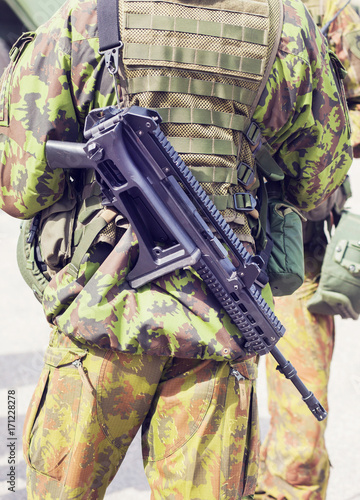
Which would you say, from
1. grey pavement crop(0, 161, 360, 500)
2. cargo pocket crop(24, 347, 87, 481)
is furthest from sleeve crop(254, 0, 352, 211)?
grey pavement crop(0, 161, 360, 500)

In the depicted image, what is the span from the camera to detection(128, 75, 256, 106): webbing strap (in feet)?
5.42

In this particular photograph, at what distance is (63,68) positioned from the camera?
1.69m

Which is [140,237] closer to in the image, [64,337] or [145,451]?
[64,337]

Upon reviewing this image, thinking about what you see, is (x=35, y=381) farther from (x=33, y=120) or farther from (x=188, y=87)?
(x=188, y=87)

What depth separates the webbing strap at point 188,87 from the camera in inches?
65.1

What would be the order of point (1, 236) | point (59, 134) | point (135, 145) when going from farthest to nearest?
point (1, 236) < point (59, 134) < point (135, 145)

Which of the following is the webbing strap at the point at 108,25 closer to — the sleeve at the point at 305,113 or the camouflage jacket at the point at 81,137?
the camouflage jacket at the point at 81,137

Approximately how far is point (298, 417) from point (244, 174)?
160 centimetres

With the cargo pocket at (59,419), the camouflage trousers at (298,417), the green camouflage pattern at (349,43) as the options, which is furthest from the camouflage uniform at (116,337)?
the green camouflage pattern at (349,43)

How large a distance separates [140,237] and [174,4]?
63 cm

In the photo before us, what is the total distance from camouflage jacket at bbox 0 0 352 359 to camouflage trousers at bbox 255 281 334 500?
54.8 inches

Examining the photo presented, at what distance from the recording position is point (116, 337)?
164 centimetres

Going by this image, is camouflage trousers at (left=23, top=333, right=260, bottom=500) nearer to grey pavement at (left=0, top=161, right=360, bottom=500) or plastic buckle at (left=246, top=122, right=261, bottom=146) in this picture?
plastic buckle at (left=246, top=122, right=261, bottom=146)

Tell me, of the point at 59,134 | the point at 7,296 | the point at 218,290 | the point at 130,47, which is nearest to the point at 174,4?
the point at 130,47
